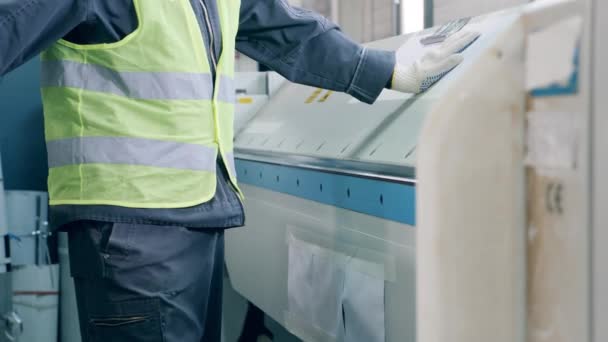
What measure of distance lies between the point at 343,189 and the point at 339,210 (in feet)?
0.22

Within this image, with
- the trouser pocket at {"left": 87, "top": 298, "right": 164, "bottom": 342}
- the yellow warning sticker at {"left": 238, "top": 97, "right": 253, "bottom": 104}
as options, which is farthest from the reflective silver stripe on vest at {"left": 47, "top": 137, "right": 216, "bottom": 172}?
the yellow warning sticker at {"left": 238, "top": 97, "right": 253, "bottom": 104}

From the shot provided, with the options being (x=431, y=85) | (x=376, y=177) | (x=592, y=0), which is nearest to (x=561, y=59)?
(x=592, y=0)

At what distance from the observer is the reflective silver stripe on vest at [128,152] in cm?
137

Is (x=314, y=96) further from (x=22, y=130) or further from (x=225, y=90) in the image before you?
(x=22, y=130)

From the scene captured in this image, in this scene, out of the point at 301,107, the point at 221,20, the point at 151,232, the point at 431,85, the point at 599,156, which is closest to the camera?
the point at 599,156

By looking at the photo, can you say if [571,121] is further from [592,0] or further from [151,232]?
[151,232]

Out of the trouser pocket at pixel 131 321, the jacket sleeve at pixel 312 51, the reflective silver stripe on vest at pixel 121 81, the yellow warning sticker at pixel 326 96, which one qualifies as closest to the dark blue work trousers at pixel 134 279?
the trouser pocket at pixel 131 321

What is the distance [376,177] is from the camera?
1.41m

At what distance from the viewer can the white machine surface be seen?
139 centimetres

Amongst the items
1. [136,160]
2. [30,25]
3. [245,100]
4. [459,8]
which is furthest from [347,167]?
[459,8]

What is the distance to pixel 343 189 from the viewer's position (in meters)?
1.57

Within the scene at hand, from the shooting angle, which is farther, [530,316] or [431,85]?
[431,85]

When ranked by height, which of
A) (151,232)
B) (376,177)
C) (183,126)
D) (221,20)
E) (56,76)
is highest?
(221,20)

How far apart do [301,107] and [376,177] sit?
0.90 m
